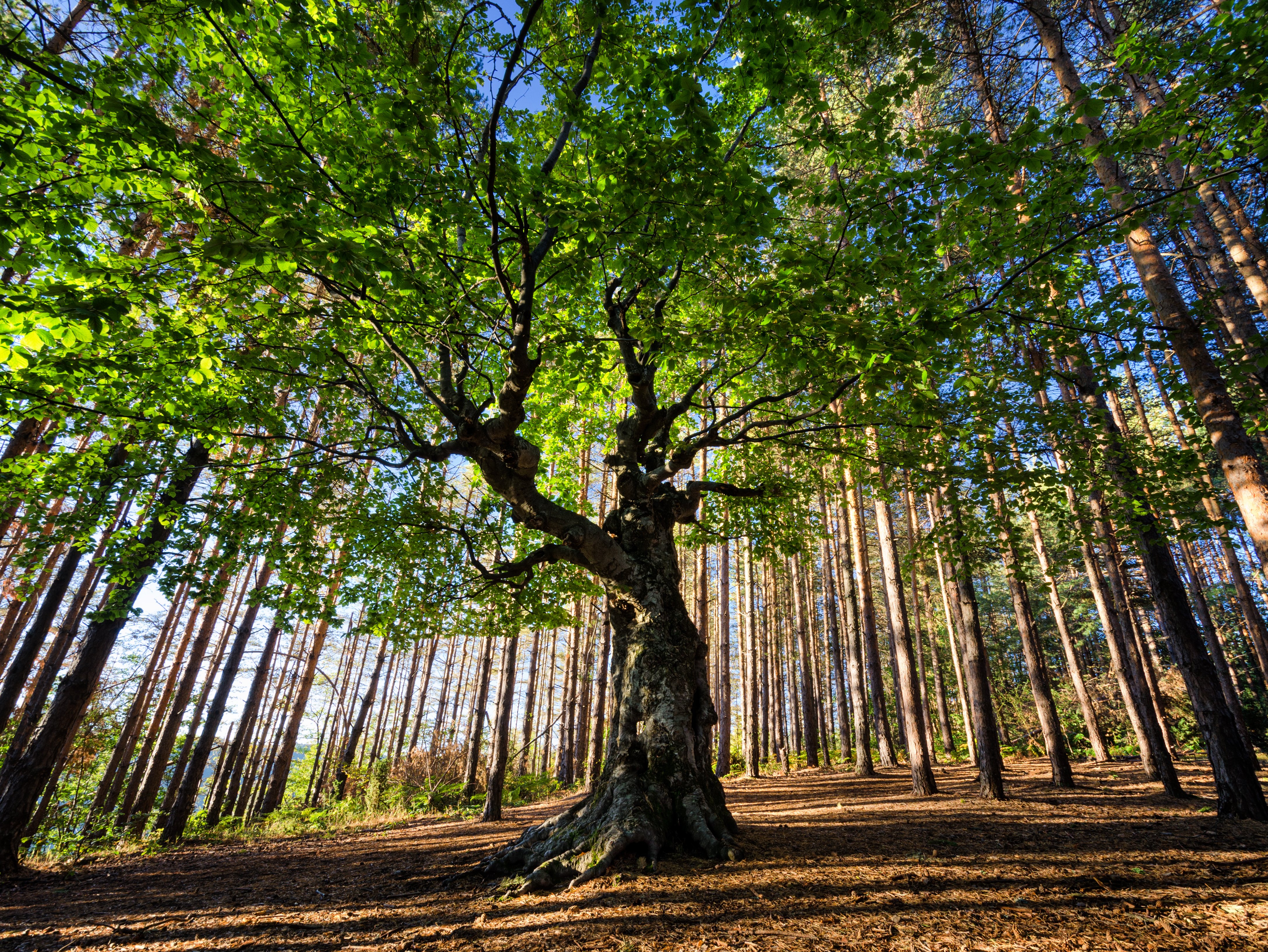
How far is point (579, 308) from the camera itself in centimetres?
722

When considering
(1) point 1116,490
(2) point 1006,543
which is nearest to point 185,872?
(2) point 1006,543

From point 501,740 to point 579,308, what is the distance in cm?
895

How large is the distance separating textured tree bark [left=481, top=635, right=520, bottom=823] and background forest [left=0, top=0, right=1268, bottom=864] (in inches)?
4.5

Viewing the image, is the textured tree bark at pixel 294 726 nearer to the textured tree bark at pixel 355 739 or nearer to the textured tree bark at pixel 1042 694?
the textured tree bark at pixel 355 739

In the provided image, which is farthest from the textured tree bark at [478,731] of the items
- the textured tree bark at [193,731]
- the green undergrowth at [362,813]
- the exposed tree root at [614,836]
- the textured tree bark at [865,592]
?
the textured tree bark at [865,592]

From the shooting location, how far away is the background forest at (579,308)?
4125 mm

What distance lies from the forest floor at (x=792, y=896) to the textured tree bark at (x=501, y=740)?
3.14m

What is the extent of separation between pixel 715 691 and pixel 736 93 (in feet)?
62.3

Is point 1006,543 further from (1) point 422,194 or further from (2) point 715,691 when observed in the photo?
(2) point 715,691

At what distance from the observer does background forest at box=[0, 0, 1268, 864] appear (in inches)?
162

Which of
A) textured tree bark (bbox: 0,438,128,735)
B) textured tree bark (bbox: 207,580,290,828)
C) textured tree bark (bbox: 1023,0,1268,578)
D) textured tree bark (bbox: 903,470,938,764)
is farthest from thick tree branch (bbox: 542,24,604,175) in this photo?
textured tree bark (bbox: 207,580,290,828)

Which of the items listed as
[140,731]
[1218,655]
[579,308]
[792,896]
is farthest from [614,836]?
[140,731]

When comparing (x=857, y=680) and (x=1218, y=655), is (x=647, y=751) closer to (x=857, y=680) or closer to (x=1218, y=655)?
(x=857, y=680)

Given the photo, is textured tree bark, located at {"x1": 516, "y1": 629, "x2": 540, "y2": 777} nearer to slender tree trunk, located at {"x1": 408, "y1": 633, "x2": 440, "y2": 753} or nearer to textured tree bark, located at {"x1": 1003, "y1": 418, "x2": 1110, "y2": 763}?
slender tree trunk, located at {"x1": 408, "y1": 633, "x2": 440, "y2": 753}
